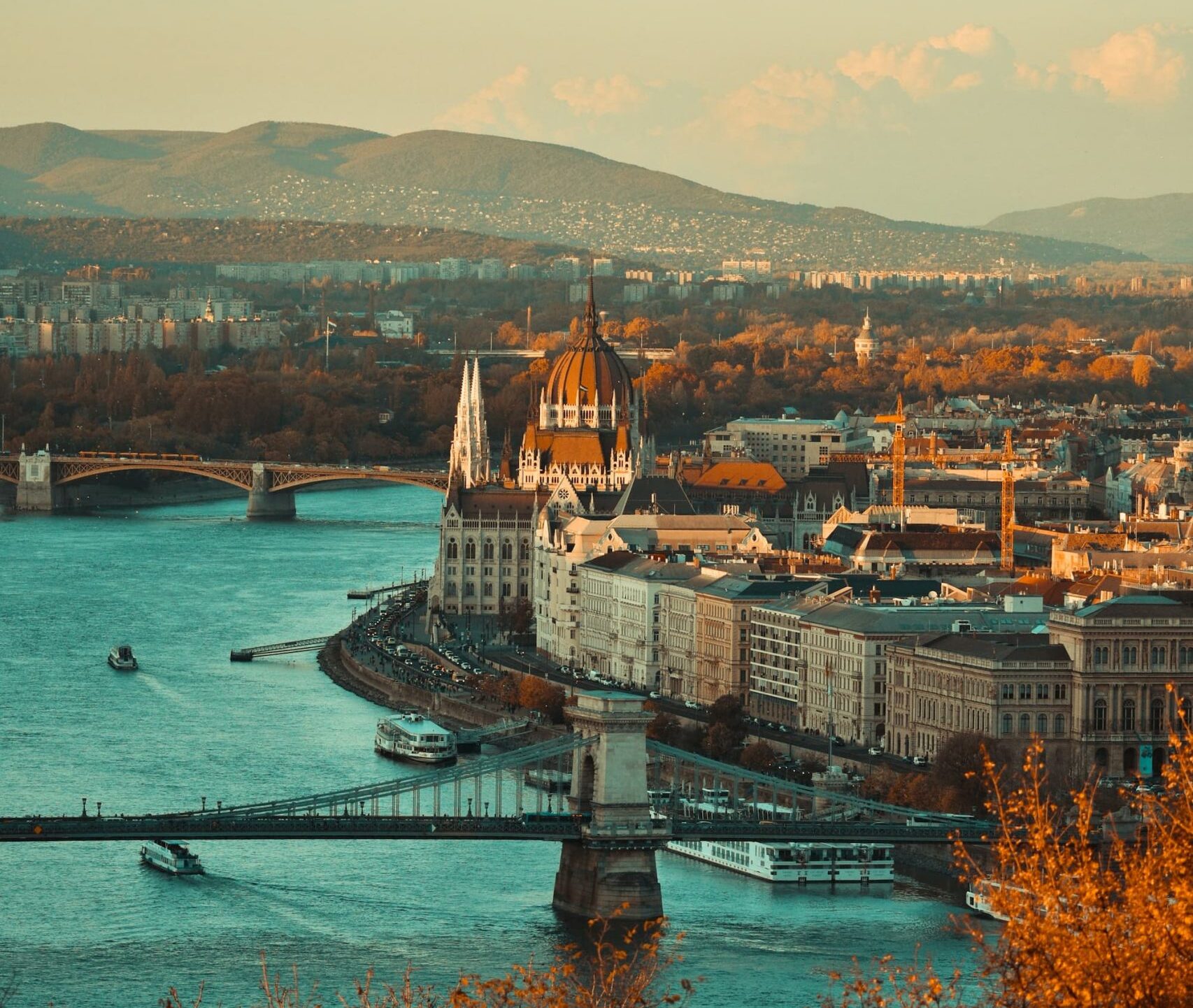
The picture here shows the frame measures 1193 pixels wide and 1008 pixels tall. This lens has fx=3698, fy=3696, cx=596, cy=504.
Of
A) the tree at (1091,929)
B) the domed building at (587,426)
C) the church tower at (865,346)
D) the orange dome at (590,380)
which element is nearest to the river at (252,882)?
the tree at (1091,929)

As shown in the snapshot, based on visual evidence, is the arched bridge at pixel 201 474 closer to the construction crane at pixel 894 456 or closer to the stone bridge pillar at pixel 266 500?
the stone bridge pillar at pixel 266 500

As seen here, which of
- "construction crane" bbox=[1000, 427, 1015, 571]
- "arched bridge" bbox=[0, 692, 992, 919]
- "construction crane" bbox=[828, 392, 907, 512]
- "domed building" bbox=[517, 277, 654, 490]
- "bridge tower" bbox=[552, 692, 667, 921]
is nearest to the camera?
"arched bridge" bbox=[0, 692, 992, 919]

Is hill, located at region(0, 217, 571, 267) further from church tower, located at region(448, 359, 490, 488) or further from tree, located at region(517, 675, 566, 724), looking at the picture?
tree, located at region(517, 675, 566, 724)

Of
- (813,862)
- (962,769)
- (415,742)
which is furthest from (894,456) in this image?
(813,862)

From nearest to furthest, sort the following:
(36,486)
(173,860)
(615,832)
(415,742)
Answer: (615,832), (173,860), (415,742), (36,486)

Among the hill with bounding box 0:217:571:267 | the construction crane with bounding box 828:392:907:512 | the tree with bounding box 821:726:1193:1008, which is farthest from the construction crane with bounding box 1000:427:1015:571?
the hill with bounding box 0:217:571:267

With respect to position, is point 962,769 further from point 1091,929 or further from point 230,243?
point 230,243

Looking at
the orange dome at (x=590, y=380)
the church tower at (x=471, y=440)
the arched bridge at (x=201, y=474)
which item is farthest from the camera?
the arched bridge at (x=201, y=474)
